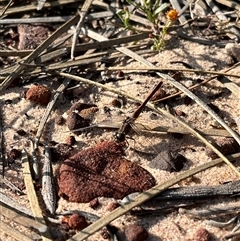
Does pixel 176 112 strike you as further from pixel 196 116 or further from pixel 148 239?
pixel 148 239

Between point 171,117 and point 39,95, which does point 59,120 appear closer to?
point 39,95

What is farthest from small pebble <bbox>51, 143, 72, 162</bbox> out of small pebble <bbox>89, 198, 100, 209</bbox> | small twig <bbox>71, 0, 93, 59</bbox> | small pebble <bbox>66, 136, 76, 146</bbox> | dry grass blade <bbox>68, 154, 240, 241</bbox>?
small twig <bbox>71, 0, 93, 59</bbox>

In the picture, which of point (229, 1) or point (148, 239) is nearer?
point (148, 239)

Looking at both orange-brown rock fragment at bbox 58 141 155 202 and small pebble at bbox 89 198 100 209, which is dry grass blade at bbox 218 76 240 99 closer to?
orange-brown rock fragment at bbox 58 141 155 202

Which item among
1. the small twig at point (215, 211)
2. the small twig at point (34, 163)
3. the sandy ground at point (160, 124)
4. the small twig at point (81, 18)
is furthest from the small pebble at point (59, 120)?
the small twig at point (215, 211)

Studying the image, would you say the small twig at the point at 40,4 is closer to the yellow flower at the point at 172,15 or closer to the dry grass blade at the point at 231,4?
the yellow flower at the point at 172,15

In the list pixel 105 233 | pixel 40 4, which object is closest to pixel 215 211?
pixel 105 233

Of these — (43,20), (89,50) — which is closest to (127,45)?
(89,50)
